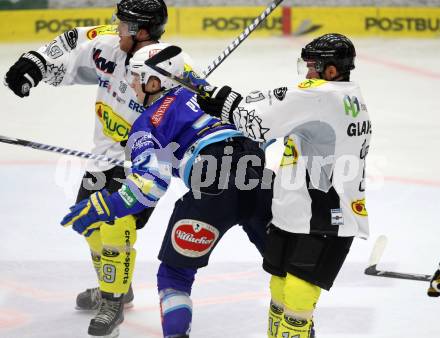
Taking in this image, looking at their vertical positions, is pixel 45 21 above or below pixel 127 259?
below

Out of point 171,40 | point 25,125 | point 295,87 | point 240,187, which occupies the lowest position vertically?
point 171,40

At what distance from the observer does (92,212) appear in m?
3.79

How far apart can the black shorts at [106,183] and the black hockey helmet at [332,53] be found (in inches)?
A: 49.6

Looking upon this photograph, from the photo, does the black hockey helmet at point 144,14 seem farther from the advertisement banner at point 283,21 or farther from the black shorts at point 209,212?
the advertisement banner at point 283,21

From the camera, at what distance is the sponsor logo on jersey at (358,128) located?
3.51 metres

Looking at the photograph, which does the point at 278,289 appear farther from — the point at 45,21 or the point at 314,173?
the point at 45,21

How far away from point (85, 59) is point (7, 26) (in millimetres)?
6970

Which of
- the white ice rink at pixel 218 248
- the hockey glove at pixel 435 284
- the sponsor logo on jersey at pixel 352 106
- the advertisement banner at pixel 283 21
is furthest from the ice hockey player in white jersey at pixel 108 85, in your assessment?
the advertisement banner at pixel 283 21

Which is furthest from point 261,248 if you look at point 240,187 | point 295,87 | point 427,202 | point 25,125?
point 25,125

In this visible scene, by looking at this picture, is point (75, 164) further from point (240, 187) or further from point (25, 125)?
point (240, 187)

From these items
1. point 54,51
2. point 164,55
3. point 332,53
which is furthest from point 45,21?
point 332,53

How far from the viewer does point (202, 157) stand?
3.83 meters

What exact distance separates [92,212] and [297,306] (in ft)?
2.77

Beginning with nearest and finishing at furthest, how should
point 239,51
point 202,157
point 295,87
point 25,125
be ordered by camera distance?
1. point 295,87
2. point 202,157
3. point 25,125
4. point 239,51
